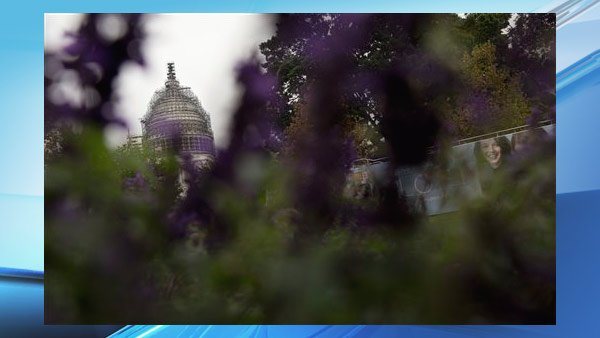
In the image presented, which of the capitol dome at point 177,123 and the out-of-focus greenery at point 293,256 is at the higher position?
the capitol dome at point 177,123

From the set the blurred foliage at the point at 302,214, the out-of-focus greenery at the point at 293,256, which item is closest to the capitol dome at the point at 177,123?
the blurred foliage at the point at 302,214

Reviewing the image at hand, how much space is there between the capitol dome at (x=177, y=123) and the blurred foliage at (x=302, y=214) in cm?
12

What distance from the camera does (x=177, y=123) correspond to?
4582mm

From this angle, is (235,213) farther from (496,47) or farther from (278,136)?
(496,47)

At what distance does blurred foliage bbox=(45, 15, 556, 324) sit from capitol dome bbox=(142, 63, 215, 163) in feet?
0.38

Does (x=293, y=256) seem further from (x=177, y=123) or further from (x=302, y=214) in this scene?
(x=177, y=123)

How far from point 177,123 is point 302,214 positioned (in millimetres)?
1210

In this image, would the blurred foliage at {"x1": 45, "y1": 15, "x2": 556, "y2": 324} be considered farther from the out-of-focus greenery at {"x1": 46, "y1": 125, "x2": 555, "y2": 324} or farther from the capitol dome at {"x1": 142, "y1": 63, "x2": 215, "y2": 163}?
the capitol dome at {"x1": 142, "y1": 63, "x2": 215, "y2": 163}

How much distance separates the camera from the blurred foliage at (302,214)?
4457 millimetres

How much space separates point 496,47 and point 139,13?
2.80m

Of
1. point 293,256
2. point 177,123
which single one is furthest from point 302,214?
point 177,123

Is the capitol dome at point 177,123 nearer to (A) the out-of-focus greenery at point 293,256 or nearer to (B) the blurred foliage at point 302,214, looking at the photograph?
(B) the blurred foliage at point 302,214

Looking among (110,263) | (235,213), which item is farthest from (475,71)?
(110,263)

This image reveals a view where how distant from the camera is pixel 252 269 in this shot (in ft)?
14.6
